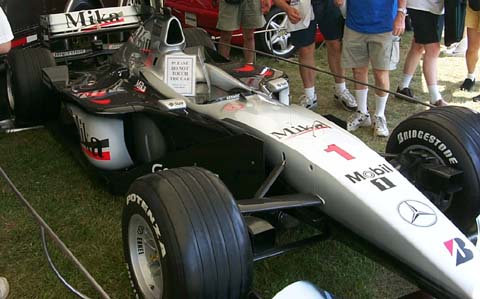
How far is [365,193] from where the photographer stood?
7.54ft

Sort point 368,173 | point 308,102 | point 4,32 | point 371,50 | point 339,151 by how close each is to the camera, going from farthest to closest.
A: point 308,102
point 371,50
point 4,32
point 339,151
point 368,173

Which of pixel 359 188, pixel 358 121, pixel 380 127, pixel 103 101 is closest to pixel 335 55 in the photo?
pixel 358 121

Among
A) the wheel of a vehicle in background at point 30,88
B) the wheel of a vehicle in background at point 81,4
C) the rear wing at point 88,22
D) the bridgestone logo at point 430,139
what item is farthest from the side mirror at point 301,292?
the wheel of a vehicle in background at point 81,4

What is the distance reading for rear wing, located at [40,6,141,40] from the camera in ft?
15.9

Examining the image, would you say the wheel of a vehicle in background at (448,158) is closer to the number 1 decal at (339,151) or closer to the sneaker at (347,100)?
the number 1 decal at (339,151)

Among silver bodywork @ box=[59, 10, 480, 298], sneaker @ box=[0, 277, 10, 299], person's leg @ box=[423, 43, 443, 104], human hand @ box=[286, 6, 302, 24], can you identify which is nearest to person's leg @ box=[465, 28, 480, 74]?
person's leg @ box=[423, 43, 443, 104]

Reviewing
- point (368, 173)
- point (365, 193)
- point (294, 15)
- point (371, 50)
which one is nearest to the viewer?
point (365, 193)

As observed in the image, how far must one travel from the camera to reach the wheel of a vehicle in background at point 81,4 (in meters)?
5.88

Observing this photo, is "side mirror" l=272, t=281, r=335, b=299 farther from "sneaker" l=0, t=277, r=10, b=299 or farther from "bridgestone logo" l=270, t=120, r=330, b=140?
"sneaker" l=0, t=277, r=10, b=299

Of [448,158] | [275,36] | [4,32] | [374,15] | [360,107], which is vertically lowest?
[360,107]

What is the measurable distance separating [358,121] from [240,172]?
2.26 meters

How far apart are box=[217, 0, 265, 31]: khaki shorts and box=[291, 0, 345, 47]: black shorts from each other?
2.70 ft

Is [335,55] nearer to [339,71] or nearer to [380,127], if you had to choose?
[339,71]

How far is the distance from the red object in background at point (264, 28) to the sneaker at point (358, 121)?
7.71ft
